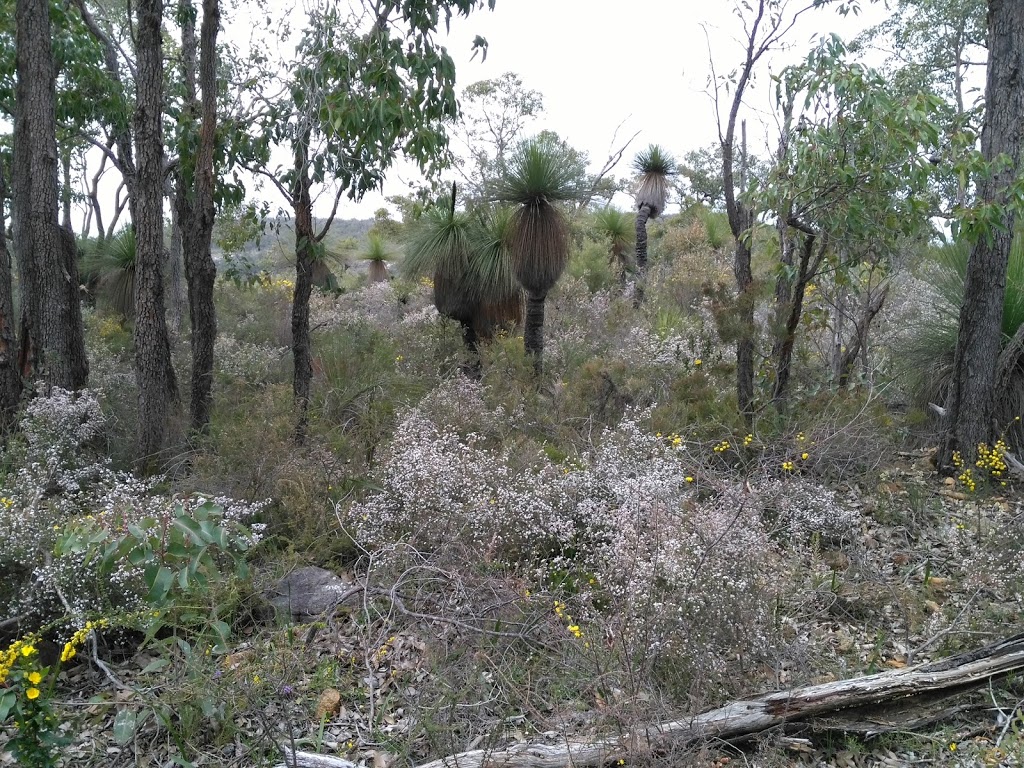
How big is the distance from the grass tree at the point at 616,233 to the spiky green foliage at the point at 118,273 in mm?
8101

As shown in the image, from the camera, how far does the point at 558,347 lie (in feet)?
29.7

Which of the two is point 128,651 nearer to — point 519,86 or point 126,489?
point 126,489

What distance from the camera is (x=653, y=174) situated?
15211 millimetres

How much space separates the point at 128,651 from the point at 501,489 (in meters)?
2.05

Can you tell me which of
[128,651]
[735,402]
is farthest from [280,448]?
[735,402]

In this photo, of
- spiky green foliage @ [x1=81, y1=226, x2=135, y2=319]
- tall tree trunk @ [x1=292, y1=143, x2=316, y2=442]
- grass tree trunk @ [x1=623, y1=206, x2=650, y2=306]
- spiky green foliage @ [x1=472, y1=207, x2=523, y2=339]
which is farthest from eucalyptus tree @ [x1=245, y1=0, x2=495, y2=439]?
grass tree trunk @ [x1=623, y1=206, x2=650, y2=306]

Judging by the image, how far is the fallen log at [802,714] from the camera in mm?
2885

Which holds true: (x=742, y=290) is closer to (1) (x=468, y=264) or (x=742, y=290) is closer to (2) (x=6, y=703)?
(1) (x=468, y=264)

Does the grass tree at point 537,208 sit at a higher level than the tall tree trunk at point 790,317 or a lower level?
higher

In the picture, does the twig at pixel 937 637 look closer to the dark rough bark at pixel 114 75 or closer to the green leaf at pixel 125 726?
the green leaf at pixel 125 726

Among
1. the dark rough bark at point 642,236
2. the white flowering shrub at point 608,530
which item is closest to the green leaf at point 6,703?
the white flowering shrub at point 608,530

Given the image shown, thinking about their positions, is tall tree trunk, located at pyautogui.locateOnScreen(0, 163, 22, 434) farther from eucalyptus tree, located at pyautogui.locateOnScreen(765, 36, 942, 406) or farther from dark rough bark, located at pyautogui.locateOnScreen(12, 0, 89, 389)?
eucalyptus tree, located at pyautogui.locateOnScreen(765, 36, 942, 406)

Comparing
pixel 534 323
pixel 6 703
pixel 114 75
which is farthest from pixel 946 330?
pixel 114 75

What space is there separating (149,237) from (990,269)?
627 cm
